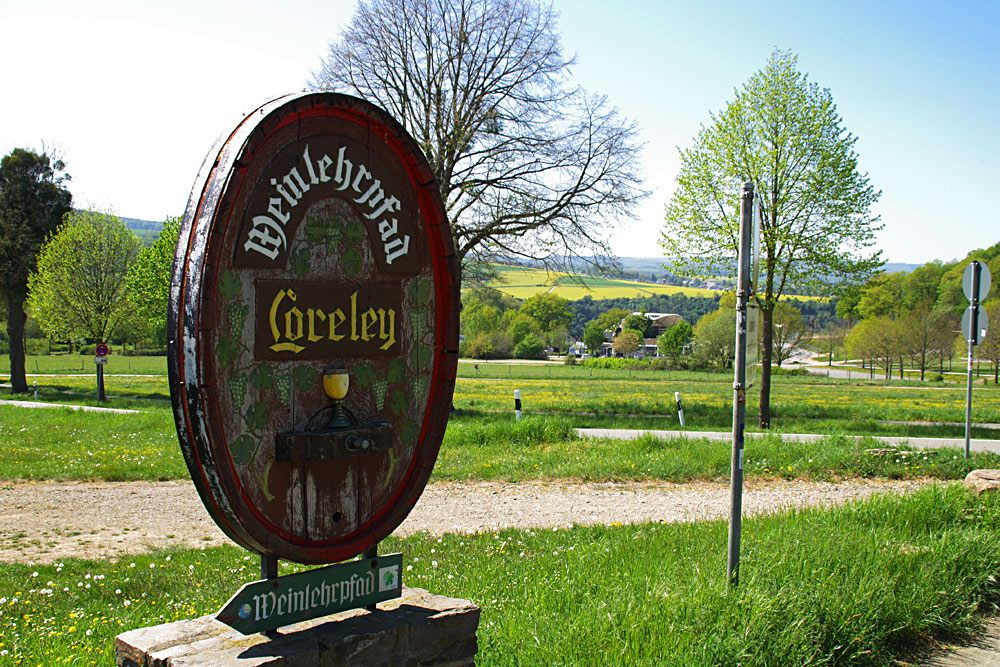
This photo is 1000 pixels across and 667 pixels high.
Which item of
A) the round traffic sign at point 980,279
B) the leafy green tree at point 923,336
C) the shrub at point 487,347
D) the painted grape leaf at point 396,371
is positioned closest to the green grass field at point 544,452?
the round traffic sign at point 980,279

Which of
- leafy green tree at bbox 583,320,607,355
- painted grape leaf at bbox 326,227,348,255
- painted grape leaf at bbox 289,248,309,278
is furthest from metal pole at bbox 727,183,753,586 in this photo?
leafy green tree at bbox 583,320,607,355

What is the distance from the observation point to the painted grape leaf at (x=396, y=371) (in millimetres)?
3150

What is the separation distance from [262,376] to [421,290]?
2.64ft

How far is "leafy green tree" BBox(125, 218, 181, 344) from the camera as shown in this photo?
33.4m

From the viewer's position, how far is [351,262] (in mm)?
2959

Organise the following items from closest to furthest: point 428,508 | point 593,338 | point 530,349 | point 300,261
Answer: point 300,261 < point 428,508 < point 530,349 < point 593,338

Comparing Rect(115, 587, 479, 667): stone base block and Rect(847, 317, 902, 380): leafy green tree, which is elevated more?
Rect(847, 317, 902, 380): leafy green tree

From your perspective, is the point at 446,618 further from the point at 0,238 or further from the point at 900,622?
the point at 0,238

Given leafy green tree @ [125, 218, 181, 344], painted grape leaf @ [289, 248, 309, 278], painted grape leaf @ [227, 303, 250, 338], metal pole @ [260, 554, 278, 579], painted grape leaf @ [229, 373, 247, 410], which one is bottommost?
metal pole @ [260, 554, 278, 579]

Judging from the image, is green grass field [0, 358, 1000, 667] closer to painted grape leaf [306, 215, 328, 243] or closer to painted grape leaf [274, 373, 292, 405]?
painted grape leaf [274, 373, 292, 405]

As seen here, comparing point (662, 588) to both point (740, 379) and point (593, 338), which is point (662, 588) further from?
point (593, 338)

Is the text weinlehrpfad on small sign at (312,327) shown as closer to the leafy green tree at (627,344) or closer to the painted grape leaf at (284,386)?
the painted grape leaf at (284,386)

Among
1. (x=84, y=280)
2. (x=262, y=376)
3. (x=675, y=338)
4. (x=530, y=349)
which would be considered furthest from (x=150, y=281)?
(x=675, y=338)

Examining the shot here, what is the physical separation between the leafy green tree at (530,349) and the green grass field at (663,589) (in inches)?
3602
